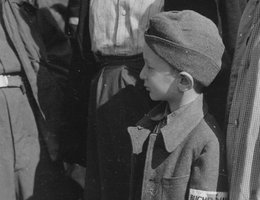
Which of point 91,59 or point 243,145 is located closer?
point 243,145

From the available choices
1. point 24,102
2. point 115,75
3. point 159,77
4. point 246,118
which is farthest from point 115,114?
point 246,118

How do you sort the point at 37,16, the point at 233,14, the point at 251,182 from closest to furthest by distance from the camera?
1. the point at 251,182
2. the point at 233,14
3. the point at 37,16

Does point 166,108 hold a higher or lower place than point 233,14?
lower

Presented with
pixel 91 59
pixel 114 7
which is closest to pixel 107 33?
pixel 114 7

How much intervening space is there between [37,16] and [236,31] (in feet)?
3.93

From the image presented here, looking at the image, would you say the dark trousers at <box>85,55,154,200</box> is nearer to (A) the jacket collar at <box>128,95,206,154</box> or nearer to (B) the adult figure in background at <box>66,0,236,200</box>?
(B) the adult figure in background at <box>66,0,236,200</box>

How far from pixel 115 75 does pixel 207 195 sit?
74cm

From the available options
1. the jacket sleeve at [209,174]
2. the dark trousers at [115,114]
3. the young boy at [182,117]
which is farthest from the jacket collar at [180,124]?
the dark trousers at [115,114]

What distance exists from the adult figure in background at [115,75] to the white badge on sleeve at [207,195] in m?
0.58

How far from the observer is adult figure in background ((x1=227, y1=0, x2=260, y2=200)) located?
1.67 m

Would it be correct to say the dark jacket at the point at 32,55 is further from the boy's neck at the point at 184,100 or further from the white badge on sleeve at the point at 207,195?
the white badge on sleeve at the point at 207,195

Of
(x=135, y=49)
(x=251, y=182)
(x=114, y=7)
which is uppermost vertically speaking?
(x=114, y=7)

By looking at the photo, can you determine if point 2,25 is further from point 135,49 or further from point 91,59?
point 135,49

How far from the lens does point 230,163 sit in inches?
70.9
